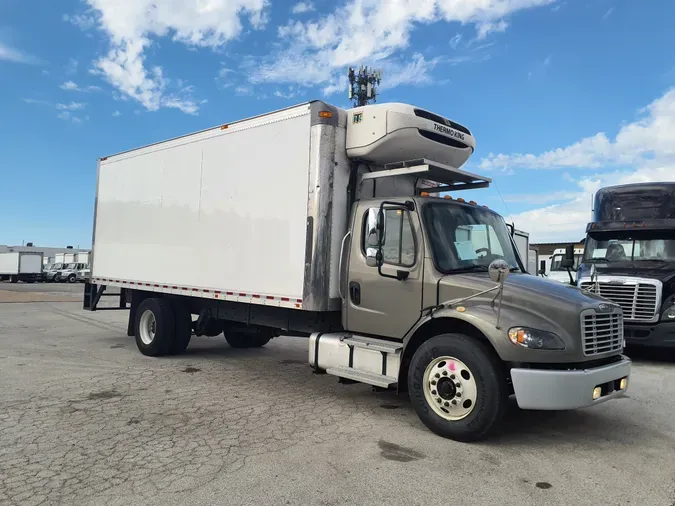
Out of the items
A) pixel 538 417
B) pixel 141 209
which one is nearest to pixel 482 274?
pixel 538 417

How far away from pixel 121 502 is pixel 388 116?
4.56 meters

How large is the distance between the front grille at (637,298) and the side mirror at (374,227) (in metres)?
5.28

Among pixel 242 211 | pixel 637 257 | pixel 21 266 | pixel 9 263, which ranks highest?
pixel 242 211

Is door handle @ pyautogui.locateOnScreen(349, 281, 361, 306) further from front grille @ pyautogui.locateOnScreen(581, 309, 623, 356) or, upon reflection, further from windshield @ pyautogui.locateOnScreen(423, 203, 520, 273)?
front grille @ pyautogui.locateOnScreen(581, 309, 623, 356)

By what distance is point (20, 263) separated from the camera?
4594cm

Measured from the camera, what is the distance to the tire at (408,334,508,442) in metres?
4.57

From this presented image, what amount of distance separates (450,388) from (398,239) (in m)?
1.65

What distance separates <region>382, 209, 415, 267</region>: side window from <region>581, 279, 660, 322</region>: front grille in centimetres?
521

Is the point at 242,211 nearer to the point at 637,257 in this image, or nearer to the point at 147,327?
the point at 147,327

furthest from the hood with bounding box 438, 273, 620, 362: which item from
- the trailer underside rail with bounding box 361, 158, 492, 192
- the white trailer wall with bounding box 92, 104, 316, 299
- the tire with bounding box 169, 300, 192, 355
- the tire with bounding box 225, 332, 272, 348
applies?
the tire with bounding box 225, 332, 272, 348

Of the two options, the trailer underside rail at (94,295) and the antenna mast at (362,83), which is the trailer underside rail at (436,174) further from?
the antenna mast at (362,83)

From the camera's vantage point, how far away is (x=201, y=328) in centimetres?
858

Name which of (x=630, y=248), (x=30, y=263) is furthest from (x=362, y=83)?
(x=30, y=263)

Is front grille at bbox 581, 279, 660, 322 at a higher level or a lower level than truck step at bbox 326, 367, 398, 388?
higher
